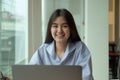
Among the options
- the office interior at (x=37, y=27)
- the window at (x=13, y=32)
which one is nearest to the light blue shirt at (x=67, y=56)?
the office interior at (x=37, y=27)

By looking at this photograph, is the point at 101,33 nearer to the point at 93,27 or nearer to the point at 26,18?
the point at 93,27

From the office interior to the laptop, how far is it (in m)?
1.53

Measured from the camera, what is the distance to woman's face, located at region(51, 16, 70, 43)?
5.80 ft

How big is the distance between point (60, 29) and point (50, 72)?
A: 567 mm

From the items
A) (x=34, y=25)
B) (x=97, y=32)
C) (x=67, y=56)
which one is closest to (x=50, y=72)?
(x=67, y=56)

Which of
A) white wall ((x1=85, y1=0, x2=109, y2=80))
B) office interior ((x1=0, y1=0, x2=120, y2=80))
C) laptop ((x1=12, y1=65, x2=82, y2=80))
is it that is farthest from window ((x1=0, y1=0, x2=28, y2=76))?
laptop ((x1=12, y1=65, x2=82, y2=80))

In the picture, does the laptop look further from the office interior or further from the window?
the window

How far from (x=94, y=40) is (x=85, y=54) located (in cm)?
180

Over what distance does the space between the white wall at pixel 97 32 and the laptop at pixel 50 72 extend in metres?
2.29

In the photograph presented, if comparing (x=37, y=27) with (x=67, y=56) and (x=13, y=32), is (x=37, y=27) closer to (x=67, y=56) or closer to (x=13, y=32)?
(x=13, y=32)

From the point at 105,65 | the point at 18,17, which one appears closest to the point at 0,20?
the point at 18,17

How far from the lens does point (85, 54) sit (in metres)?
1.75

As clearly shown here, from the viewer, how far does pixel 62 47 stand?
1.87 metres

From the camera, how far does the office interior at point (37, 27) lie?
3.05 m
